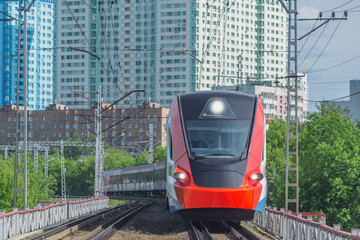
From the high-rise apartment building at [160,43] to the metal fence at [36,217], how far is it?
13767cm

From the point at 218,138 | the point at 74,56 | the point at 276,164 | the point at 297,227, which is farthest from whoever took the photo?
the point at 74,56

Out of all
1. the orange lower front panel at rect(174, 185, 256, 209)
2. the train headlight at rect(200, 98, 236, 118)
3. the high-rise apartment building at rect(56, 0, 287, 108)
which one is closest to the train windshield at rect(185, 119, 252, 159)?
the train headlight at rect(200, 98, 236, 118)

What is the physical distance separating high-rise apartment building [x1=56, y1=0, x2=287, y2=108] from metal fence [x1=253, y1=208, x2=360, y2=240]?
14665 cm

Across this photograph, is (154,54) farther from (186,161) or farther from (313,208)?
(186,161)

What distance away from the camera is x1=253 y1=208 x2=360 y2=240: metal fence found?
1430 centimetres

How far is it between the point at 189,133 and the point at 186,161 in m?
0.95

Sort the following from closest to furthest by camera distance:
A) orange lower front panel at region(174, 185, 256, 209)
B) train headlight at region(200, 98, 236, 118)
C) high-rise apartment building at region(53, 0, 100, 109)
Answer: orange lower front panel at region(174, 185, 256, 209)
train headlight at region(200, 98, 236, 118)
high-rise apartment building at region(53, 0, 100, 109)

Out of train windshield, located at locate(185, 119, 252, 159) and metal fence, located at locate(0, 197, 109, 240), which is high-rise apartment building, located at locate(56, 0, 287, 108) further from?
train windshield, located at locate(185, 119, 252, 159)

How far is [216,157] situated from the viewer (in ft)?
61.3

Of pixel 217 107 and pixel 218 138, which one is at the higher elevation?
pixel 217 107

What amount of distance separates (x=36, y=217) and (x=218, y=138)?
28.3 feet

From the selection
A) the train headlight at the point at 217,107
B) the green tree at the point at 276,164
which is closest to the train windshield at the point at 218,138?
the train headlight at the point at 217,107

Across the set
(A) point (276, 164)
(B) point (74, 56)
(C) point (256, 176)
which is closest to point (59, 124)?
(B) point (74, 56)

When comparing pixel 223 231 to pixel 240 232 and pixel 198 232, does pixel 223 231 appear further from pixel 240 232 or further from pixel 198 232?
pixel 198 232
